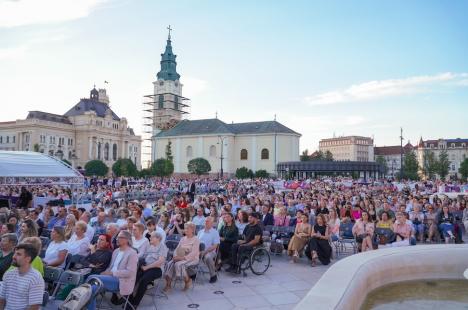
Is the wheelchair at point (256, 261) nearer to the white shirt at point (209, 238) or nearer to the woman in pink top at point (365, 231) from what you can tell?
the white shirt at point (209, 238)

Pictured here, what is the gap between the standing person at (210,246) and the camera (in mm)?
7957

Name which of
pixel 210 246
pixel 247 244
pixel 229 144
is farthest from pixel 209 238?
pixel 229 144

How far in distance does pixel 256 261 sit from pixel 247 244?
0.73 metres

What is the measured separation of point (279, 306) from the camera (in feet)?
21.1

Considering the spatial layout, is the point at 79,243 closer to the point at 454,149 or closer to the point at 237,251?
the point at 237,251

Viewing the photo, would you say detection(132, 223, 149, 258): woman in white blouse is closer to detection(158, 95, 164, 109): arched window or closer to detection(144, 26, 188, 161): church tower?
detection(144, 26, 188, 161): church tower

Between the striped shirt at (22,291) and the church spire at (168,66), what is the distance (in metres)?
93.3

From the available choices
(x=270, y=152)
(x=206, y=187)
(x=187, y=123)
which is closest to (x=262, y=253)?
(x=206, y=187)

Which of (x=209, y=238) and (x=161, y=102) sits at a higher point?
(x=161, y=102)

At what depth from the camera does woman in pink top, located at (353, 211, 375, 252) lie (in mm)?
9295

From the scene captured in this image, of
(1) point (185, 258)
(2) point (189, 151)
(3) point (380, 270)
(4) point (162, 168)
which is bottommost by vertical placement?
(3) point (380, 270)

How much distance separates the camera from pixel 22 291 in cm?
417

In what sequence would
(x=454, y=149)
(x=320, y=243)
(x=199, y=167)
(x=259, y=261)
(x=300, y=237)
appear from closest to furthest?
(x=259, y=261), (x=320, y=243), (x=300, y=237), (x=199, y=167), (x=454, y=149)

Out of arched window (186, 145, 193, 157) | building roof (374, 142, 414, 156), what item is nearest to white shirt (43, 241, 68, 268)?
arched window (186, 145, 193, 157)
